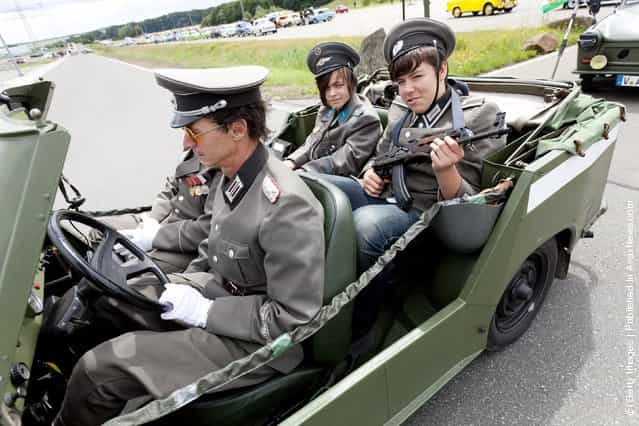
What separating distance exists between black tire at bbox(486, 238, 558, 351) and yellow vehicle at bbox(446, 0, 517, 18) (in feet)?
76.1

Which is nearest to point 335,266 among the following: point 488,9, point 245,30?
point 488,9

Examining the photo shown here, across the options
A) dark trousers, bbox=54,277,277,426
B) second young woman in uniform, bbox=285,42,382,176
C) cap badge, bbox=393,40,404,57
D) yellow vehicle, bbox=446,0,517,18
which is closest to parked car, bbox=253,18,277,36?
yellow vehicle, bbox=446,0,517,18

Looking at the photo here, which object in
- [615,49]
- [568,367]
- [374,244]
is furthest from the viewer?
[615,49]

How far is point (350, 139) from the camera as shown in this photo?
3180 mm

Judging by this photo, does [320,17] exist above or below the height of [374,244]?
below

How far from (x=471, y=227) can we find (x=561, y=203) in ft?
2.15

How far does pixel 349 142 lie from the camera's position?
3.17m

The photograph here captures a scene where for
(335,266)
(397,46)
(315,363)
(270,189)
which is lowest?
(315,363)

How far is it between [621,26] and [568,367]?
18.6 ft

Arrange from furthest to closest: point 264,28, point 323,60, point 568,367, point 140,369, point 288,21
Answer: point 288,21 → point 264,28 → point 323,60 → point 568,367 → point 140,369

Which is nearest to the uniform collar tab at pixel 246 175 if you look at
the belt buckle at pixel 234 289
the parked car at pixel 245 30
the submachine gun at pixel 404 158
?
the belt buckle at pixel 234 289

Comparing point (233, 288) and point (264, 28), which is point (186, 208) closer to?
point (233, 288)

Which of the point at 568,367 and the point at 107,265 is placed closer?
the point at 107,265

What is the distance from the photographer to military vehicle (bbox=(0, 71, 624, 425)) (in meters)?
1.29
